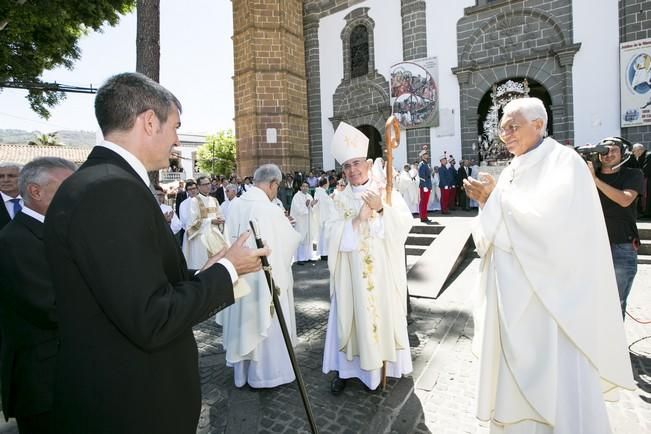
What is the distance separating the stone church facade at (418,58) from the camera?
11516 mm

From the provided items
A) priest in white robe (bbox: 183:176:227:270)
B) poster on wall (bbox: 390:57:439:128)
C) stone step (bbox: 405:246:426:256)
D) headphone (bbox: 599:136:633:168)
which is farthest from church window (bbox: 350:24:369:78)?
headphone (bbox: 599:136:633:168)

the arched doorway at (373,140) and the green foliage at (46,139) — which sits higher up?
the green foliage at (46,139)

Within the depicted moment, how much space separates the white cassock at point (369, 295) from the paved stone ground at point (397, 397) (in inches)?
8.8

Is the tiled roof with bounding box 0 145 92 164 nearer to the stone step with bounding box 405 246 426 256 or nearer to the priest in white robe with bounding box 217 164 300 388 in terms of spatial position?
the stone step with bounding box 405 246 426 256

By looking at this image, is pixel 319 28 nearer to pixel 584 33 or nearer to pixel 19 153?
pixel 584 33

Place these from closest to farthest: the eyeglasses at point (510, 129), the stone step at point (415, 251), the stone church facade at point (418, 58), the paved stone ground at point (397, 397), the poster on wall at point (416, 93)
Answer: the eyeglasses at point (510, 129)
the paved stone ground at point (397, 397)
the stone step at point (415, 251)
the stone church facade at point (418, 58)
the poster on wall at point (416, 93)

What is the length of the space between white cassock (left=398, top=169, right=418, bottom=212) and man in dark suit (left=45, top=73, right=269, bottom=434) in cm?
971

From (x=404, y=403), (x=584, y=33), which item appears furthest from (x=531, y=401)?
(x=584, y=33)

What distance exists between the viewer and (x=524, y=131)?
93.2 inches

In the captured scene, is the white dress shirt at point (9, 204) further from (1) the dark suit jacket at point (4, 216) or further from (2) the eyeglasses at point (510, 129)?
(2) the eyeglasses at point (510, 129)

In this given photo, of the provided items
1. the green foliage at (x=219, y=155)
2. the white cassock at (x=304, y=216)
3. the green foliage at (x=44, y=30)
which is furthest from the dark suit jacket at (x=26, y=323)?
the green foliage at (x=219, y=155)

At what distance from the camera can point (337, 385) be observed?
3.29 m

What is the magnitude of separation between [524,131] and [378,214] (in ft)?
4.31

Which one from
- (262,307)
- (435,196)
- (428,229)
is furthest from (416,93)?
(262,307)
